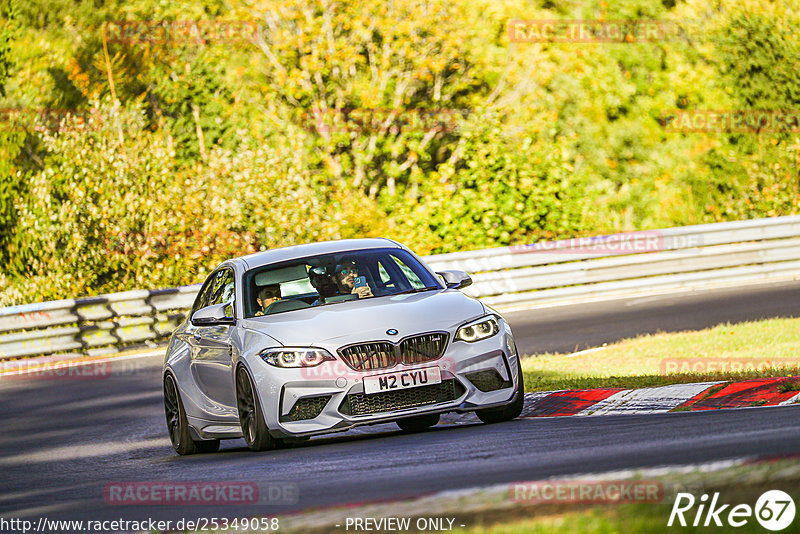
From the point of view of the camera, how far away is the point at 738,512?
470 centimetres

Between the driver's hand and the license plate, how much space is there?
1219 mm

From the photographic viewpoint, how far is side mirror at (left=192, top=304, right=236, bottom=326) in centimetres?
1023

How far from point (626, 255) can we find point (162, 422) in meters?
11.9

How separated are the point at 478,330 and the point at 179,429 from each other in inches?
117

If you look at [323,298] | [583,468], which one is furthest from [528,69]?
[583,468]

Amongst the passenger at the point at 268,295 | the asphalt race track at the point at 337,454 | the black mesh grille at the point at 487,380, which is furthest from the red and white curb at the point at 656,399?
the passenger at the point at 268,295

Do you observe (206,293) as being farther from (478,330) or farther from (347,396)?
(478,330)

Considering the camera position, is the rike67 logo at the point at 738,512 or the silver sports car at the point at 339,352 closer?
the rike67 logo at the point at 738,512

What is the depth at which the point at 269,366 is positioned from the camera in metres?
9.35

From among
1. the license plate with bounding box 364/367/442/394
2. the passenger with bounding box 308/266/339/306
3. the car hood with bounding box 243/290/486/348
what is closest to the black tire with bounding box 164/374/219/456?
the car hood with bounding box 243/290/486/348

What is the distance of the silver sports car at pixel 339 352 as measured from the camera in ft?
30.4

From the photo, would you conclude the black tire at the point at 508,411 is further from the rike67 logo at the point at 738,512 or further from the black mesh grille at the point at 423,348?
the rike67 logo at the point at 738,512

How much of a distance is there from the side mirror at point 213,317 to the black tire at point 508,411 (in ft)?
6.77

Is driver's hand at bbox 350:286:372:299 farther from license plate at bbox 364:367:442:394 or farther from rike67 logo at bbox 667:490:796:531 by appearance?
rike67 logo at bbox 667:490:796:531
